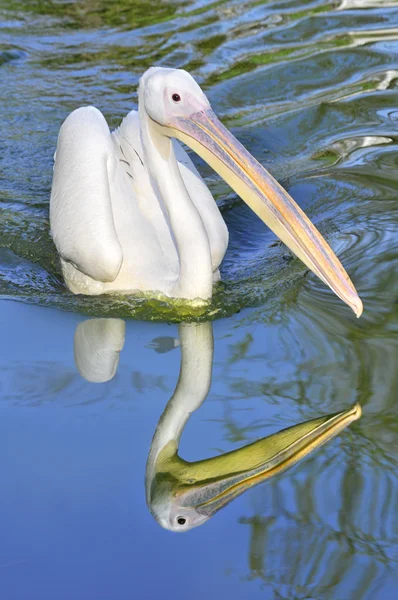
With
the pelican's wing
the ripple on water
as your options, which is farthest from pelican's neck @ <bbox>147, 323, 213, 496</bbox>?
the pelican's wing

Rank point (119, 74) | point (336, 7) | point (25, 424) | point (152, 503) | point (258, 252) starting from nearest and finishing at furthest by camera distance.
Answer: point (152, 503) < point (25, 424) < point (258, 252) < point (119, 74) < point (336, 7)

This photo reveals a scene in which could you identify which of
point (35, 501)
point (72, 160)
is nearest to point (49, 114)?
point (72, 160)

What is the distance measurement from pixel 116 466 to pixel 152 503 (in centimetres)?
22

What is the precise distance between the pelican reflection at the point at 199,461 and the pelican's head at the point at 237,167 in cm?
53

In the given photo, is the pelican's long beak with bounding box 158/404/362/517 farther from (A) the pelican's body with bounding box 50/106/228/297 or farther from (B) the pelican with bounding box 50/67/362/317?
(A) the pelican's body with bounding box 50/106/228/297

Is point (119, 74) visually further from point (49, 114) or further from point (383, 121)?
point (383, 121)

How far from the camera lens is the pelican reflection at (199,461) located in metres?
2.75

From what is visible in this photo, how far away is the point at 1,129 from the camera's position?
6273mm

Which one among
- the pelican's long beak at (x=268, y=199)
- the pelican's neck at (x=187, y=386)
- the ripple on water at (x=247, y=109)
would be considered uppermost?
the ripple on water at (x=247, y=109)

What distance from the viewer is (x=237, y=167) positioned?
144 inches

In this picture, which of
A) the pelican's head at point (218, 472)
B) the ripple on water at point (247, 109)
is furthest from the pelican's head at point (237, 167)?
the pelican's head at point (218, 472)

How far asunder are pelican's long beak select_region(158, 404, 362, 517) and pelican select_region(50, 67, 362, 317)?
23.2 inches


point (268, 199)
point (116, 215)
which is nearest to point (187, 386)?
point (268, 199)

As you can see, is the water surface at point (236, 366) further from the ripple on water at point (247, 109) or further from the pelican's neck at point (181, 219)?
the pelican's neck at point (181, 219)
